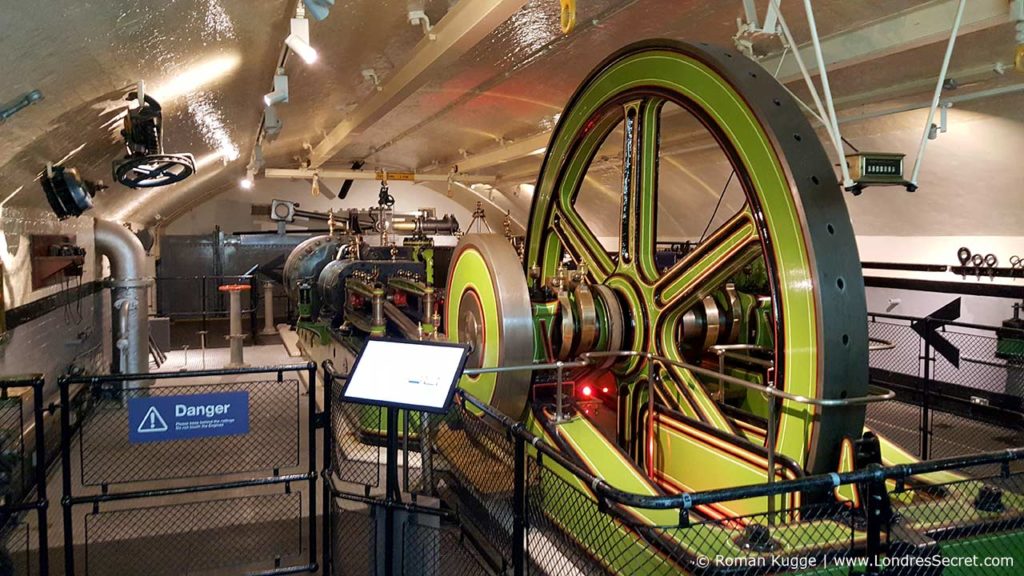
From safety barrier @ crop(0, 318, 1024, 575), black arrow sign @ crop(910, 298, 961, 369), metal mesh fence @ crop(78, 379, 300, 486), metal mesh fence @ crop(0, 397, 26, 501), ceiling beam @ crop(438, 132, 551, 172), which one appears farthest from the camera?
ceiling beam @ crop(438, 132, 551, 172)

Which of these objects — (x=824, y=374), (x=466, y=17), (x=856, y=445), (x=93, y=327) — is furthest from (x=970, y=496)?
(x=93, y=327)

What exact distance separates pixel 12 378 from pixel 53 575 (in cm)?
96

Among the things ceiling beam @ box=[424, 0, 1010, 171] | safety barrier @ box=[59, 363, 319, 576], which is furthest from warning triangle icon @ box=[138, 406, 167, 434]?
ceiling beam @ box=[424, 0, 1010, 171]

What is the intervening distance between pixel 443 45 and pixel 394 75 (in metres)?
1.15

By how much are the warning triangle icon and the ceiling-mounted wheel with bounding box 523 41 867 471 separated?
216 cm

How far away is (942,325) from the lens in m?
6.25

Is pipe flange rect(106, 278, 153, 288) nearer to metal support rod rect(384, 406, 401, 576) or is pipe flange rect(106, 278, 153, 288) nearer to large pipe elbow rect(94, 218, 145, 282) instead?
large pipe elbow rect(94, 218, 145, 282)

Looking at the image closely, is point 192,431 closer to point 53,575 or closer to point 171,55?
point 53,575

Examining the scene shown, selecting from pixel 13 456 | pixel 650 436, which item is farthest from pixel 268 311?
pixel 650 436

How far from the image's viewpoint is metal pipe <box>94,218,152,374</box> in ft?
20.3

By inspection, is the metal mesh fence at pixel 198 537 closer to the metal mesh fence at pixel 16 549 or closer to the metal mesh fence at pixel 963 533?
the metal mesh fence at pixel 16 549

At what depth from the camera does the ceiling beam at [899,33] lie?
3.37 metres

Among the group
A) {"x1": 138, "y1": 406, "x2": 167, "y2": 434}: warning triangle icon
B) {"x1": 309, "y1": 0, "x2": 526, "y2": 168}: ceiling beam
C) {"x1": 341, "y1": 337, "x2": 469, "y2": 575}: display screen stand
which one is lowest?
{"x1": 138, "y1": 406, "x2": 167, "y2": 434}: warning triangle icon

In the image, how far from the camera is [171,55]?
3.22 metres
